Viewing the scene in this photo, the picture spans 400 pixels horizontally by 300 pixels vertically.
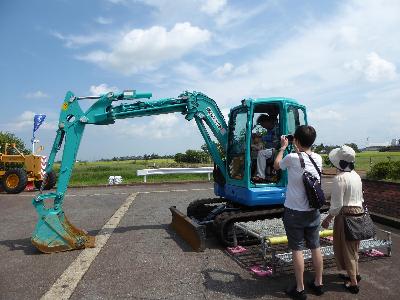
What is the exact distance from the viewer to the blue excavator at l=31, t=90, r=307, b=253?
646cm

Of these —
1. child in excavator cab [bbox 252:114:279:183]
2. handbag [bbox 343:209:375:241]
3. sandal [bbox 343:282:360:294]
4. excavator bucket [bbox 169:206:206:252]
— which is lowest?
sandal [bbox 343:282:360:294]

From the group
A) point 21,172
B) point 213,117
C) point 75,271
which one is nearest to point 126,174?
point 21,172

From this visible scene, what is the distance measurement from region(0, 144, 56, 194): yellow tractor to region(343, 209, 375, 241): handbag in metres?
14.0

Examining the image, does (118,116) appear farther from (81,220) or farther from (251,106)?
(81,220)

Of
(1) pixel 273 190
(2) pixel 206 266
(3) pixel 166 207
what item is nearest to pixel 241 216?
(1) pixel 273 190

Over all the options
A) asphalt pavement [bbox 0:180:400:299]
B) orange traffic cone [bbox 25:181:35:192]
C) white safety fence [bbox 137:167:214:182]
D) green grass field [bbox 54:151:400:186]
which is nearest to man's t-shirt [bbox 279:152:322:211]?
asphalt pavement [bbox 0:180:400:299]

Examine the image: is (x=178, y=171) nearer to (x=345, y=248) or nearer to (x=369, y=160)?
(x=345, y=248)

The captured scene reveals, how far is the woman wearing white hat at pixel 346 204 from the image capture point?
4.55 metres

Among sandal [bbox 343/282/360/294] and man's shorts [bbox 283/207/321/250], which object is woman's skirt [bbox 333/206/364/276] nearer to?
sandal [bbox 343/282/360/294]

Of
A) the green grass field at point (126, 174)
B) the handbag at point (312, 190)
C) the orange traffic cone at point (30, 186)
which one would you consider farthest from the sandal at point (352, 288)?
the orange traffic cone at point (30, 186)

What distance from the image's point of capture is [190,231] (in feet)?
21.9

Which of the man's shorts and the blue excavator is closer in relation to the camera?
the man's shorts

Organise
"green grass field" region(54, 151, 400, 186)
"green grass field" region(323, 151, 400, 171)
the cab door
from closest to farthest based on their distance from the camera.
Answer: the cab door
"green grass field" region(54, 151, 400, 186)
"green grass field" region(323, 151, 400, 171)

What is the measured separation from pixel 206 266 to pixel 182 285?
2.64 ft
